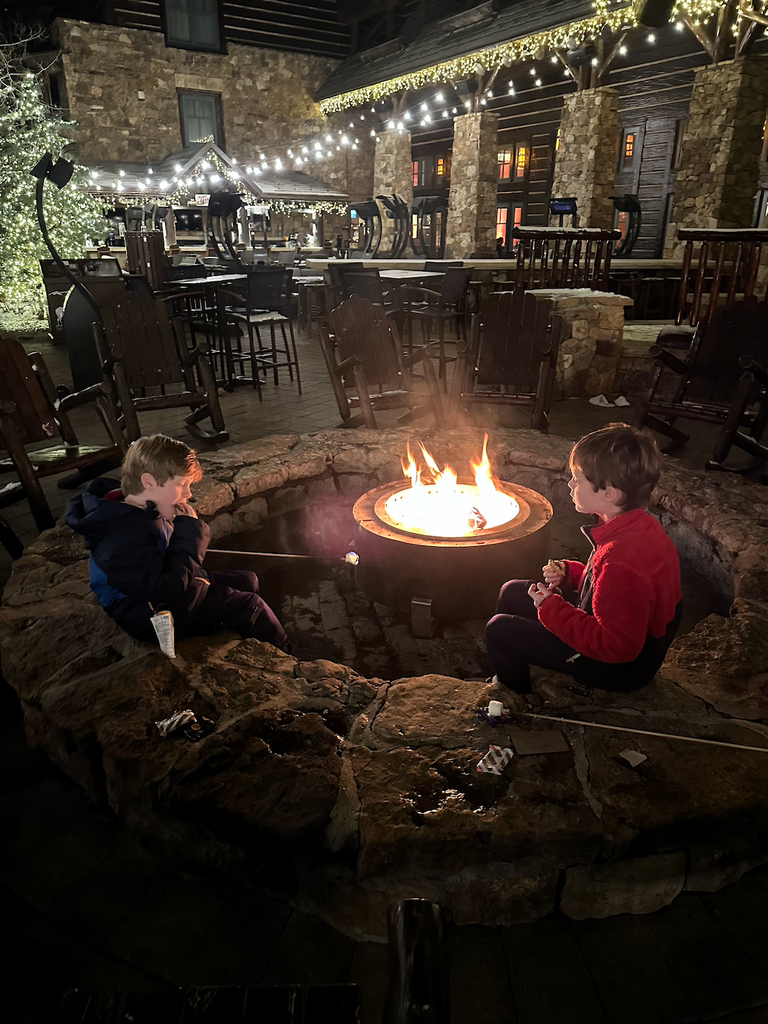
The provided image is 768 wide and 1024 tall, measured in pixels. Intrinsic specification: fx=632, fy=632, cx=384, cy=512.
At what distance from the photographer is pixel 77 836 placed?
6.05 ft

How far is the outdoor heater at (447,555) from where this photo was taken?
2.82 m

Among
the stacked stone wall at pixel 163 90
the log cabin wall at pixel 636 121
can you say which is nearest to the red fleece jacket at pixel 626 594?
the log cabin wall at pixel 636 121

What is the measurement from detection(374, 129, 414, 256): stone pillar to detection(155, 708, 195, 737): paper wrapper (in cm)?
1914

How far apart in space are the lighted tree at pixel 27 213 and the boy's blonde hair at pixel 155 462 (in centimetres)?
1186

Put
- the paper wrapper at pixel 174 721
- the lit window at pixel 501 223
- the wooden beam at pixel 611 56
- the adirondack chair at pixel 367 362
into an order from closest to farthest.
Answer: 1. the paper wrapper at pixel 174 721
2. the adirondack chair at pixel 367 362
3. the wooden beam at pixel 611 56
4. the lit window at pixel 501 223

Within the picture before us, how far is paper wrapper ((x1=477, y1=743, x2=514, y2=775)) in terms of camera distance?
5.77ft

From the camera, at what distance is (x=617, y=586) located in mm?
1811

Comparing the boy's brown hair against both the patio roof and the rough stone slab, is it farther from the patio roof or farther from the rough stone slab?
the patio roof

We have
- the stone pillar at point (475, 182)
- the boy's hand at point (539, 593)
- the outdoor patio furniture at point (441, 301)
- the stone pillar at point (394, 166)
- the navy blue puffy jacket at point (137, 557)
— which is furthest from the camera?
the stone pillar at point (394, 166)

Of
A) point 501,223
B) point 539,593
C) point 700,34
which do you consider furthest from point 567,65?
point 539,593

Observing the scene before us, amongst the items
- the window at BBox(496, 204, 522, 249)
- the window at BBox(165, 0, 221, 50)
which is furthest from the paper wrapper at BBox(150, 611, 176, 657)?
the window at BBox(165, 0, 221, 50)

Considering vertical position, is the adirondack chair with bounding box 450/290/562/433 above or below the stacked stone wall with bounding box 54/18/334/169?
below

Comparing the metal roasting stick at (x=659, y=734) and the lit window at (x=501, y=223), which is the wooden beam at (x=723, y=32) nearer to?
the lit window at (x=501, y=223)

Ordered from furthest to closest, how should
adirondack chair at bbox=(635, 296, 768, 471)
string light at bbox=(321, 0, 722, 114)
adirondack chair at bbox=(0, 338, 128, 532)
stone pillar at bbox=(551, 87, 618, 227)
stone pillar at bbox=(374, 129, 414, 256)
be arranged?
stone pillar at bbox=(374, 129, 414, 256), stone pillar at bbox=(551, 87, 618, 227), string light at bbox=(321, 0, 722, 114), adirondack chair at bbox=(635, 296, 768, 471), adirondack chair at bbox=(0, 338, 128, 532)
